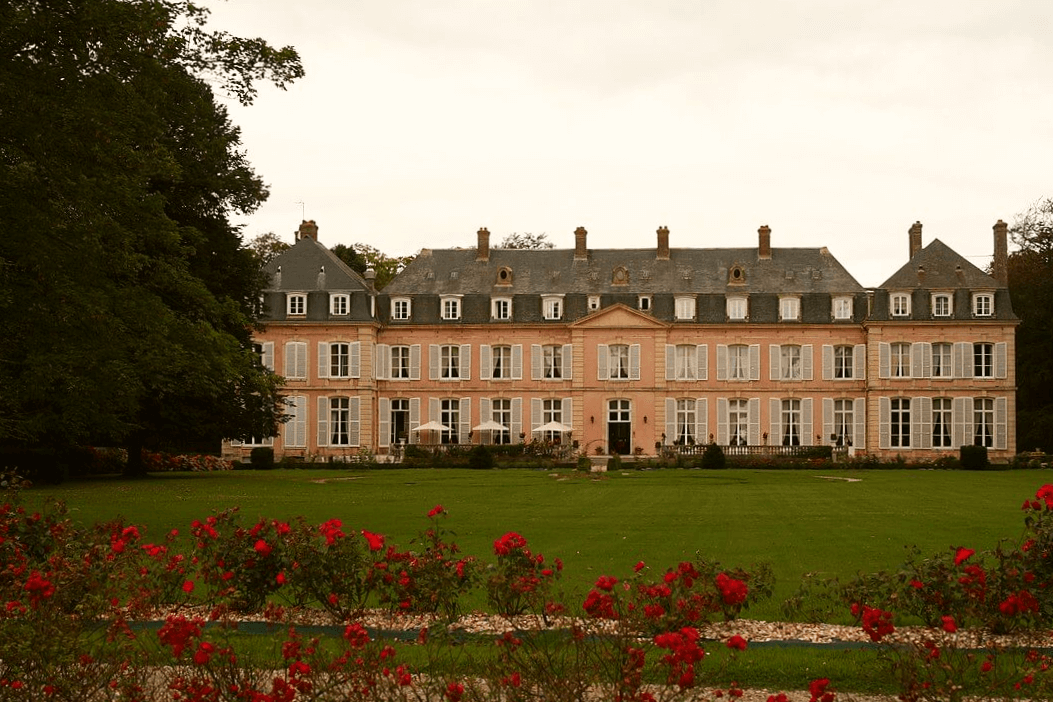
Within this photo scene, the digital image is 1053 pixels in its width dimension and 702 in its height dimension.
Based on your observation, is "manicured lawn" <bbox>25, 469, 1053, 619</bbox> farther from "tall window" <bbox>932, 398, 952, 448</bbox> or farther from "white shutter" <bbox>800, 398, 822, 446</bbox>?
"white shutter" <bbox>800, 398, 822, 446</bbox>

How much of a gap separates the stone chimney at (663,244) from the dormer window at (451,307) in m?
8.10

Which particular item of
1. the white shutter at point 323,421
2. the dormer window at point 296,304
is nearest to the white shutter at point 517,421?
the white shutter at point 323,421

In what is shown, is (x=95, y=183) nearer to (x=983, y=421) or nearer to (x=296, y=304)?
(x=296, y=304)

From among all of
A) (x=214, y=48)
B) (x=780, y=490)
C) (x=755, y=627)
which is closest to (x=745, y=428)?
(x=780, y=490)

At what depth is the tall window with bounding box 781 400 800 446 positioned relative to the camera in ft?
140

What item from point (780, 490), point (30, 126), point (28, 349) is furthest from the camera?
point (780, 490)

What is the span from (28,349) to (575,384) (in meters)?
30.2

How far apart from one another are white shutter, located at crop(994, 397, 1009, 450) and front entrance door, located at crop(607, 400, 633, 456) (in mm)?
13238

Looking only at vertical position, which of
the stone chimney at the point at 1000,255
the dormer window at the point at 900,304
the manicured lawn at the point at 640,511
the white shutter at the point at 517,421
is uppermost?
the stone chimney at the point at 1000,255

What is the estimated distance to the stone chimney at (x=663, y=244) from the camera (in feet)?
145

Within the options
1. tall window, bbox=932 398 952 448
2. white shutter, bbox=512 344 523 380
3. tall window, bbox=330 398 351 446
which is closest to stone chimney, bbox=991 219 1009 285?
tall window, bbox=932 398 952 448

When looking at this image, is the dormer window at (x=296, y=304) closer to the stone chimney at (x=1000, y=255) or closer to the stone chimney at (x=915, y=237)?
the stone chimney at (x=915, y=237)

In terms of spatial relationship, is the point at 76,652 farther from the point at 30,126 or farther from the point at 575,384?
the point at 575,384

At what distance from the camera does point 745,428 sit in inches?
1682
